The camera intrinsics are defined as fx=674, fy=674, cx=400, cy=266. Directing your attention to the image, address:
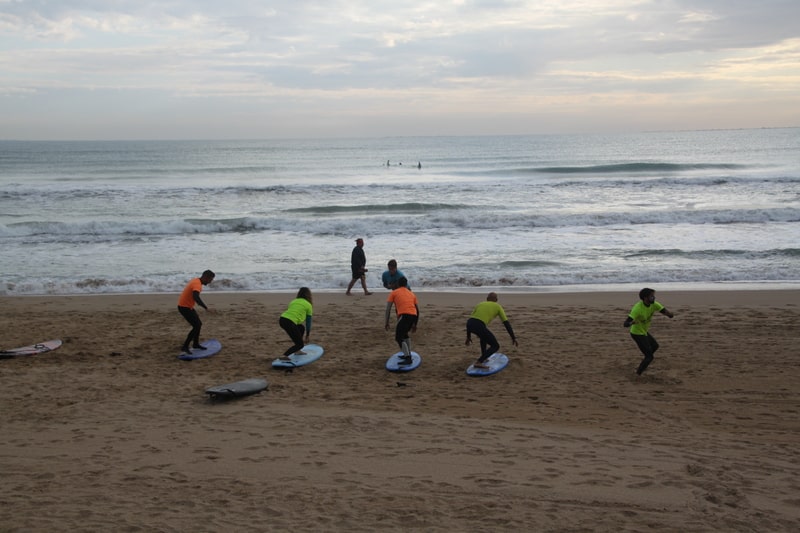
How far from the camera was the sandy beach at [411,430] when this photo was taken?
5508mm

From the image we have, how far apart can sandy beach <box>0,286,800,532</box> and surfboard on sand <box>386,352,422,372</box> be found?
19cm

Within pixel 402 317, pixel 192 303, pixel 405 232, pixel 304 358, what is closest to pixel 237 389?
pixel 304 358

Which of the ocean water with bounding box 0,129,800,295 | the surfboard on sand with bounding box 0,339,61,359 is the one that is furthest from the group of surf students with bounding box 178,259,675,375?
the ocean water with bounding box 0,129,800,295

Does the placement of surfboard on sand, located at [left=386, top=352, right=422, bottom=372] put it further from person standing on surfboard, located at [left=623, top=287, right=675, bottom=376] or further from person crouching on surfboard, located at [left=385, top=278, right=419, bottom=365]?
person standing on surfboard, located at [left=623, top=287, right=675, bottom=376]

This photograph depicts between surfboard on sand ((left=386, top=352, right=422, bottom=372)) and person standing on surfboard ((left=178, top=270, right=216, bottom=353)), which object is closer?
surfboard on sand ((left=386, top=352, right=422, bottom=372))

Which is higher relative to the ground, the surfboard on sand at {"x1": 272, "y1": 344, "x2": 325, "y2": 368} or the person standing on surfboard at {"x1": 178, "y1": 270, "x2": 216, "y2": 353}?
the person standing on surfboard at {"x1": 178, "y1": 270, "x2": 216, "y2": 353}

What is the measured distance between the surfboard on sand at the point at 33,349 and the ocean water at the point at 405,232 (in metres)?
5.41

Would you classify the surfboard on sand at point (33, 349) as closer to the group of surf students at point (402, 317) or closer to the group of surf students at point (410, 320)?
the group of surf students at point (410, 320)

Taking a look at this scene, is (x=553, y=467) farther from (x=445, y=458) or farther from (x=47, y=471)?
(x=47, y=471)

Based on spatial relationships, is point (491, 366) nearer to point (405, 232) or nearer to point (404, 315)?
point (404, 315)

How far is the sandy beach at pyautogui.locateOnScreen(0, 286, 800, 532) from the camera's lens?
18.1ft

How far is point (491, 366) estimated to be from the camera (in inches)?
376

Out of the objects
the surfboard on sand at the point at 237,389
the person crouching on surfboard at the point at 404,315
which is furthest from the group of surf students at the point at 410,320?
the surfboard on sand at the point at 237,389

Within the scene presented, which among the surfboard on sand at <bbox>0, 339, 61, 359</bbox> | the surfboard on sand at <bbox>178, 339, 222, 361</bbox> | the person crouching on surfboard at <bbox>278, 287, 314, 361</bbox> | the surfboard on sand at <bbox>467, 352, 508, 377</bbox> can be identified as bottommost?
the surfboard on sand at <bbox>178, 339, 222, 361</bbox>
